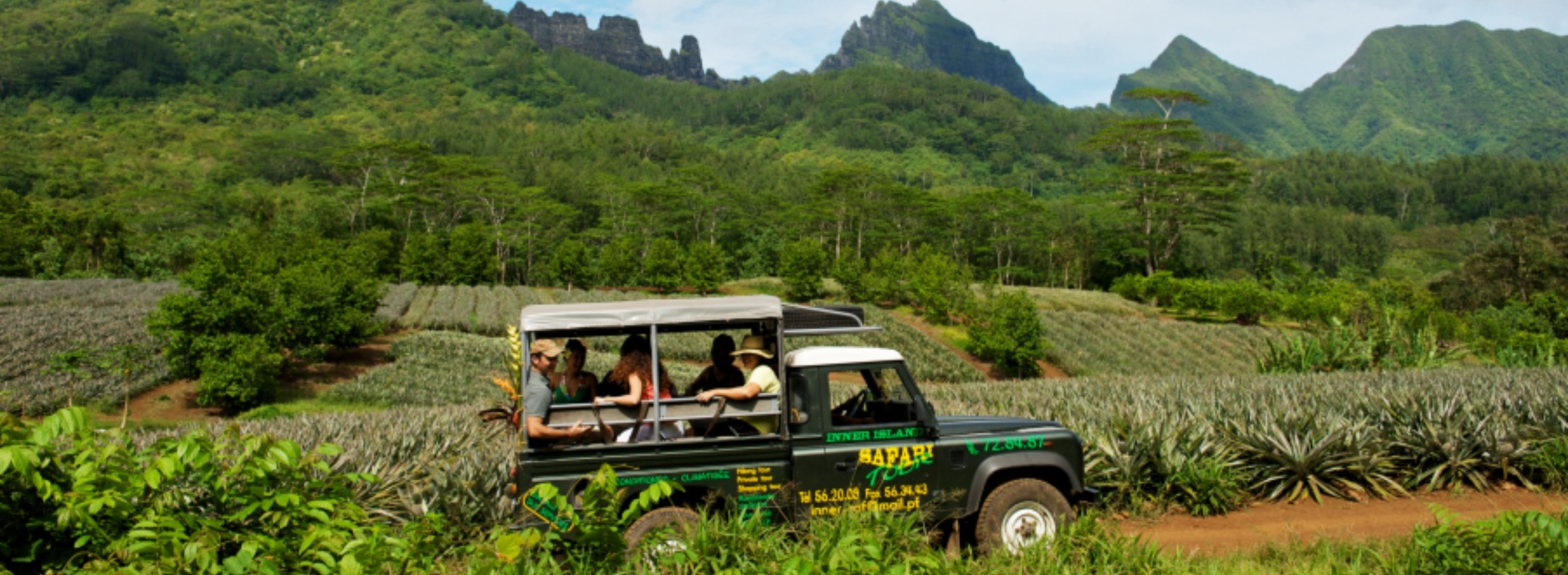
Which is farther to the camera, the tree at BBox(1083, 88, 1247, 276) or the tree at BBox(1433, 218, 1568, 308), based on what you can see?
the tree at BBox(1083, 88, 1247, 276)

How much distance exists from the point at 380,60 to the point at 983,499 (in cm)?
17724

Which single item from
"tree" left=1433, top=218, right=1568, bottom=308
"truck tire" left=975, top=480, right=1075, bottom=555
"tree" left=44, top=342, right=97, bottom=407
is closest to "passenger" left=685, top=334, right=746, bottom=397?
"truck tire" left=975, top=480, right=1075, bottom=555

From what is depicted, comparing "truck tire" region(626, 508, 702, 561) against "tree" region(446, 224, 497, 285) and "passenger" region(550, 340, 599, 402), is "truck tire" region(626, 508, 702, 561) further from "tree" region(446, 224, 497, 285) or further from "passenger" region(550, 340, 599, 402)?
"tree" region(446, 224, 497, 285)

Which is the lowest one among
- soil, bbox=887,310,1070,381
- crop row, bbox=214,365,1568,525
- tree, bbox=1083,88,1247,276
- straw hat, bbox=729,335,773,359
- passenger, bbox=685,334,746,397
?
soil, bbox=887,310,1070,381

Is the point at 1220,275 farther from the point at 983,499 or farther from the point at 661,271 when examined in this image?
the point at 983,499

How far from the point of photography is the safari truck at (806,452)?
6.01 m

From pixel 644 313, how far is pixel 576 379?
1.07 m

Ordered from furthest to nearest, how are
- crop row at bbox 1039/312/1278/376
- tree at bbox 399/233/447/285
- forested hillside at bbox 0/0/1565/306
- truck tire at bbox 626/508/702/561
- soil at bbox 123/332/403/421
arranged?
forested hillside at bbox 0/0/1565/306, tree at bbox 399/233/447/285, crop row at bbox 1039/312/1278/376, soil at bbox 123/332/403/421, truck tire at bbox 626/508/702/561

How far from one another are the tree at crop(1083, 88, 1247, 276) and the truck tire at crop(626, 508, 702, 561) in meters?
63.2

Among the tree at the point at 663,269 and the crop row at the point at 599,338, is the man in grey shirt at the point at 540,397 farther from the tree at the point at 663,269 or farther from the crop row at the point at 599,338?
the tree at the point at 663,269

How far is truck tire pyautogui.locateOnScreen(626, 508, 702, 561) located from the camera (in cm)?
493

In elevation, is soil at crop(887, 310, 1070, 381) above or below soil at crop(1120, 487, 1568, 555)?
below

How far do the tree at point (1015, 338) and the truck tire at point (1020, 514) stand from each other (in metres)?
26.3

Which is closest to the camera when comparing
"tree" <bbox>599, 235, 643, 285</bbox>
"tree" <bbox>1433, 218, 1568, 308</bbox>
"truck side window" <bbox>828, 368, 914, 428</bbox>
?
"truck side window" <bbox>828, 368, 914, 428</bbox>
